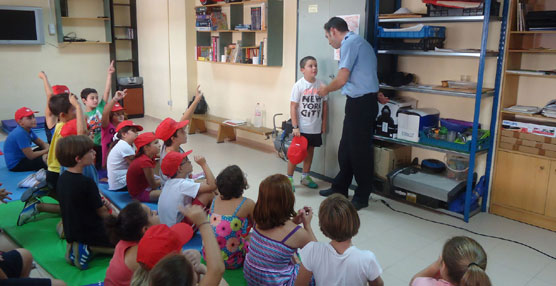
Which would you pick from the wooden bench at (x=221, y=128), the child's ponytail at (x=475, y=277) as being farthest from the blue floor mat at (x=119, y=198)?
the child's ponytail at (x=475, y=277)

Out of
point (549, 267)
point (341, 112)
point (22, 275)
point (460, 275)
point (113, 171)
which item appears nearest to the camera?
point (460, 275)

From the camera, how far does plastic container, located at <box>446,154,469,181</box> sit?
4.30 m

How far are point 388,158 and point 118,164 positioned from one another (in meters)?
2.62

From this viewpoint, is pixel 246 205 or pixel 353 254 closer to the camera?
→ pixel 353 254

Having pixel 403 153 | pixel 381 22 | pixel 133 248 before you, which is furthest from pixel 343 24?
pixel 133 248

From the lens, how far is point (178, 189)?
10.4ft

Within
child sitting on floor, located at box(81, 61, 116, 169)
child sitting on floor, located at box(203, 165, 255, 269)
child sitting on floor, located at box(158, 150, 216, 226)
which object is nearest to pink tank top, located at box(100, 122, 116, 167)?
child sitting on floor, located at box(81, 61, 116, 169)

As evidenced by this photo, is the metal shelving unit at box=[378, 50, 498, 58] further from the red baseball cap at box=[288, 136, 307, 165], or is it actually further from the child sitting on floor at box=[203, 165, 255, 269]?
the child sitting on floor at box=[203, 165, 255, 269]

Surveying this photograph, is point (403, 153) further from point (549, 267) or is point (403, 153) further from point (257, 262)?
point (257, 262)

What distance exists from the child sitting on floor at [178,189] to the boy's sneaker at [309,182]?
6.05ft

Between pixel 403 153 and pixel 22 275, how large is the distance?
11.8 feet

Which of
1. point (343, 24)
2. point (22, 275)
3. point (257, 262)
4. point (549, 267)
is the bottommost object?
point (549, 267)

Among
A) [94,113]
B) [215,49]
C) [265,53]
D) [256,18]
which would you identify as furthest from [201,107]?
[94,113]

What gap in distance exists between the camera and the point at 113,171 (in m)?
4.08
